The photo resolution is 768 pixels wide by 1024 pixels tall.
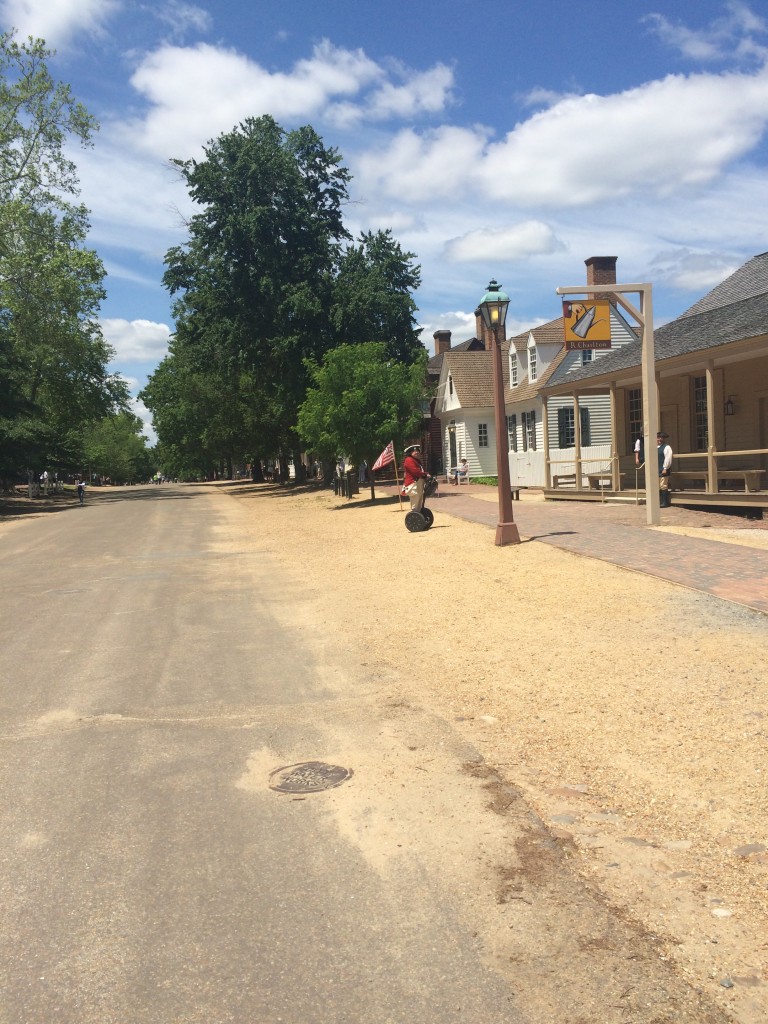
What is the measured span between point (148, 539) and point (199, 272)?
23574 mm

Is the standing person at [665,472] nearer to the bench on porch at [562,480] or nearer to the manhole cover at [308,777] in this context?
the bench on porch at [562,480]

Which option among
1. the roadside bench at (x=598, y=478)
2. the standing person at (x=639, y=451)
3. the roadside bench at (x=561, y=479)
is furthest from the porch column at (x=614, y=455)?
the roadside bench at (x=561, y=479)

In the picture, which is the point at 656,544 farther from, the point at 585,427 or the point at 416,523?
the point at 585,427

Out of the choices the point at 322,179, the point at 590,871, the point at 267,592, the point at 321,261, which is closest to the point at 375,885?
the point at 590,871

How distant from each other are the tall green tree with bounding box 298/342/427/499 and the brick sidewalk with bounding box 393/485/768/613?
705 centimetres

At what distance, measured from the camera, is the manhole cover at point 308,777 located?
4.64m

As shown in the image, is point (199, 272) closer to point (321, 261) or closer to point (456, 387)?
point (321, 261)

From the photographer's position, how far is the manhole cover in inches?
183

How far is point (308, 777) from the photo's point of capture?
4.80m

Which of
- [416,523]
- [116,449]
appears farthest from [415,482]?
[116,449]

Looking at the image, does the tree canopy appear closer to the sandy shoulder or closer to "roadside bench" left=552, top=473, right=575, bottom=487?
"roadside bench" left=552, top=473, right=575, bottom=487

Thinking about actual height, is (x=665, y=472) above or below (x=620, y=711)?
above

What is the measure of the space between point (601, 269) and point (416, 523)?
23243 mm

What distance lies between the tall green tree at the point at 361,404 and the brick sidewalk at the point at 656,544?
7051 millimetres
